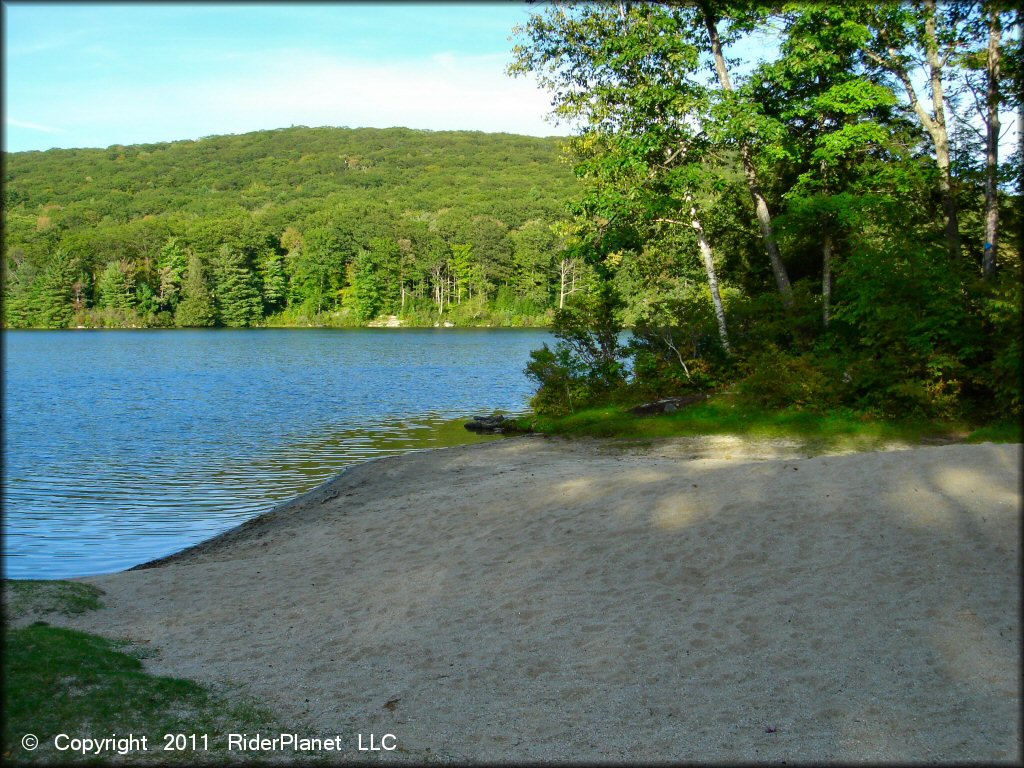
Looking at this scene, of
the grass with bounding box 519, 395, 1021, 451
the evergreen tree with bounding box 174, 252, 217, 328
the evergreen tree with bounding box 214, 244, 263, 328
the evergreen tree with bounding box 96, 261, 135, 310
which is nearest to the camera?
the grass with bounding box 519, 395, 1021, 451

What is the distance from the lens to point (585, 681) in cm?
631

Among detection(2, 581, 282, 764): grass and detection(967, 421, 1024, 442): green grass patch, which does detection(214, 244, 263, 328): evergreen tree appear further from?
detection(2, 581, 282, 764): grass

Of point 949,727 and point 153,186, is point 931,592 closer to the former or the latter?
point 949,727

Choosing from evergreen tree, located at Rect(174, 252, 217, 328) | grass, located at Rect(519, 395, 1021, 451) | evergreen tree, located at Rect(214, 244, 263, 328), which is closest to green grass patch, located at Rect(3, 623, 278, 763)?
grass, located at Rect(519, 395, 1021, 451)

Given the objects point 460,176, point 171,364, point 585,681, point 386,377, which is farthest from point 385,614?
point 460,176

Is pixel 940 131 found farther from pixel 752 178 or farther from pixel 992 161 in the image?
pixel 752 178

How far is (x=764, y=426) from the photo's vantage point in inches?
706

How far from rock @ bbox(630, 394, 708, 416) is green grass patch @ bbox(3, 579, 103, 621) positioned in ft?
46.6

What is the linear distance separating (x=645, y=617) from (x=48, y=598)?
250 inches

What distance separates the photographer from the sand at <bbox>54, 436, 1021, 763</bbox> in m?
5.36

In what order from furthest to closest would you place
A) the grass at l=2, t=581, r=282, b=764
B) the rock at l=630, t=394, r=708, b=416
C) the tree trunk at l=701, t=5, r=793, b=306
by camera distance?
1. the tree trunk at l=701, t=5, r=793, b=306
2. the rock at l=630, t=394, r=708, b=416
3. the grass at l=2, t=581, r=282, b=764

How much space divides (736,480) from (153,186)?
498 feet

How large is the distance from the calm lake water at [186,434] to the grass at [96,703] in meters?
1.45

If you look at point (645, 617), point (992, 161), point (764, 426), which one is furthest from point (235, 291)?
point (645, 617)
